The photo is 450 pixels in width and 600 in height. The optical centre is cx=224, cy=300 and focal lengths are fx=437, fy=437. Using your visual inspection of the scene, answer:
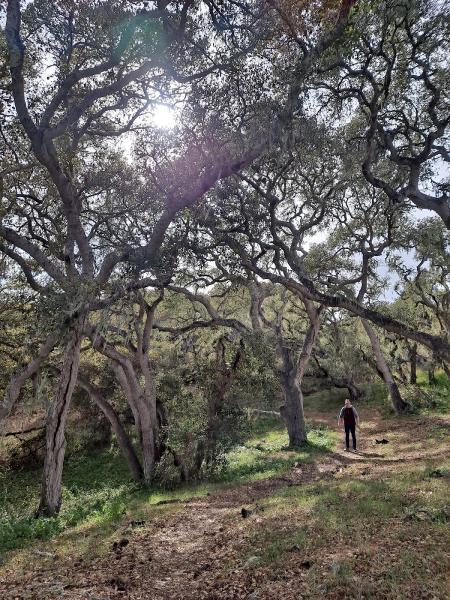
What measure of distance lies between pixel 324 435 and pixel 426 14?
58.4 feet

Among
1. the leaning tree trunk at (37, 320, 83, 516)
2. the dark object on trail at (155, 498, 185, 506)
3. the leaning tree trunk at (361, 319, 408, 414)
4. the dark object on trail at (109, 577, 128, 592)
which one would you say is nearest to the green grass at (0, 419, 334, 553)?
the dark object on trail at (155, 498, 185, 506)

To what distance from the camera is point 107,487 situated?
1734 cm

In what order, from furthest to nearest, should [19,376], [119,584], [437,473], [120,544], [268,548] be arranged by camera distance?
[19,376] → [437,473] → [120,544] → [268,548] → [119,584]

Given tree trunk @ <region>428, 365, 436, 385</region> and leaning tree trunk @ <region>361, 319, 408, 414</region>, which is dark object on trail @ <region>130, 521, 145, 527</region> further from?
tree trunk @ <region>428, 365, 436, 385</region>

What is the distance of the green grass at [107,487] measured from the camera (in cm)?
988

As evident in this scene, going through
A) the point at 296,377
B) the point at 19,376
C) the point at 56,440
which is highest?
the point at 19,376

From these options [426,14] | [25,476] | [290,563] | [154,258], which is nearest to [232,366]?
[154,258]

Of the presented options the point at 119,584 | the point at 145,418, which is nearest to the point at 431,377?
the point at 145,418

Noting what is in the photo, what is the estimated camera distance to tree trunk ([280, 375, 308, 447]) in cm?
1836

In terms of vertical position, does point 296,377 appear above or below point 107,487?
above

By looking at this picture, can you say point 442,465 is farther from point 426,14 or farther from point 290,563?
point 426,14

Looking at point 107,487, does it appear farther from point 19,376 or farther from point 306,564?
point 306,564

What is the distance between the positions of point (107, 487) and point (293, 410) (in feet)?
26.7

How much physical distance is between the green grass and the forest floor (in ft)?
1.81
